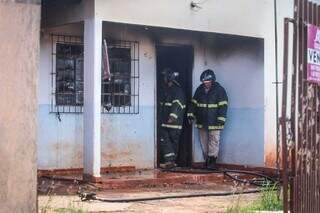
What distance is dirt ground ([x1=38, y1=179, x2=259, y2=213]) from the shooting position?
325 inches

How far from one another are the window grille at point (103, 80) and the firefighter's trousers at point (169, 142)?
685 mm

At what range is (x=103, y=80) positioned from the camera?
11.9m

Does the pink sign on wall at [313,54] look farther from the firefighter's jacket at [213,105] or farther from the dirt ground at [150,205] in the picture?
the firefighter's jacket at [213,105]

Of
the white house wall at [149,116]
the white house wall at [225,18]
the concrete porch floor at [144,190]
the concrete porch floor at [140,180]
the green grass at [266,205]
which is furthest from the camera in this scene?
the white house wall at [149,116]

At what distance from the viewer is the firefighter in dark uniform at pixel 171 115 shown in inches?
492

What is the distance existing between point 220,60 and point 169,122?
1.91 meters

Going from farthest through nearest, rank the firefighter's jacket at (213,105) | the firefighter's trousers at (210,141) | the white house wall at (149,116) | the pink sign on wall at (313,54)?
the firefighter's trousers at (210,141) → the firefighter's jacket at (213,105) → the white house wall at (149,116) → the pink sign on wall at (313,54)

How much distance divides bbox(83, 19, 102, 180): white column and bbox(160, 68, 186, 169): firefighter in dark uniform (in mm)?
2280

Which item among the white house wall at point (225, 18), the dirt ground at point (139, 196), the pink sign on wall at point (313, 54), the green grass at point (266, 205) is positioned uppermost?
the white house wall at point (225, 18)

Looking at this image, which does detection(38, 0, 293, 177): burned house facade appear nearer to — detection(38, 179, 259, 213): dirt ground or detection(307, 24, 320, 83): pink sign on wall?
detection(38, 179, 259, 213): dirt ground

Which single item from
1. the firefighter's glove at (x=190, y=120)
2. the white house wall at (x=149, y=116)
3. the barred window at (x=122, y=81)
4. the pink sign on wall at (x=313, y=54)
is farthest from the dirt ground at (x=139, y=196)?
the pink sign on wall at (x=313, y=54)

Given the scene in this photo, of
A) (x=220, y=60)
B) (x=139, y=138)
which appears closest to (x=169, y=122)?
(x=139, y=138)

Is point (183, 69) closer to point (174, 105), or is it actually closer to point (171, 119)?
point (174, 105)

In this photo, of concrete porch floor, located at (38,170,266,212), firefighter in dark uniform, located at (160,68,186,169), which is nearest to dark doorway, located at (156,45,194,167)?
firefighter in dark uniform, located at (160,68,186,169)
